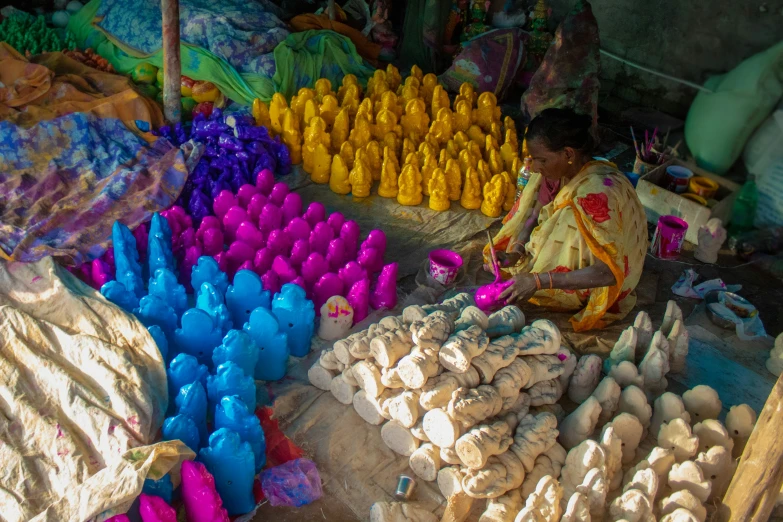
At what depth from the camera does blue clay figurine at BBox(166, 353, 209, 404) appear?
2.37 metres

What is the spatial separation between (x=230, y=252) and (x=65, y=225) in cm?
99

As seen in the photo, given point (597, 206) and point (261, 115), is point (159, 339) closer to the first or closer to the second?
point (597, 206)

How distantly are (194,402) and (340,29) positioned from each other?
422 centimetres

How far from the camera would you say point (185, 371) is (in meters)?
2.38

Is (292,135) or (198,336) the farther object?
(292,135)

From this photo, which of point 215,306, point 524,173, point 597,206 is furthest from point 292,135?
point 597,206

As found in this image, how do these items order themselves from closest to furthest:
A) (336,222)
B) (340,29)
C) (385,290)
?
(385,290), (336,222), (340,29)

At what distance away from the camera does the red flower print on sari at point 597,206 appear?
2.85 meters

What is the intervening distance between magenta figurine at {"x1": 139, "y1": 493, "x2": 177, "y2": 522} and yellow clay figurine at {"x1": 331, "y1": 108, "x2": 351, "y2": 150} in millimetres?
2843

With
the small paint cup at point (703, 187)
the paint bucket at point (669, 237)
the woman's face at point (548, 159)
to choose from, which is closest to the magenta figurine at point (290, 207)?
the woman's face at point (548, 159)

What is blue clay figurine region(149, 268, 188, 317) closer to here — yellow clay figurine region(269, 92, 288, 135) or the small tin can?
the small tin can

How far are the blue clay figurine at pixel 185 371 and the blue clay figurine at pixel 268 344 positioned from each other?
27 cm

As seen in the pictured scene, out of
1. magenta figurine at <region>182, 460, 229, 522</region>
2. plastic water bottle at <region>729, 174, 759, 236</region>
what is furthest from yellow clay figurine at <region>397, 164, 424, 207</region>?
magenta figurine at <region>182, 460, 229, 522</region>

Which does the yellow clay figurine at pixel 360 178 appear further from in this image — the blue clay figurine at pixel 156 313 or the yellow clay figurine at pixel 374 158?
the blue clay figurine at pixel 156 313
